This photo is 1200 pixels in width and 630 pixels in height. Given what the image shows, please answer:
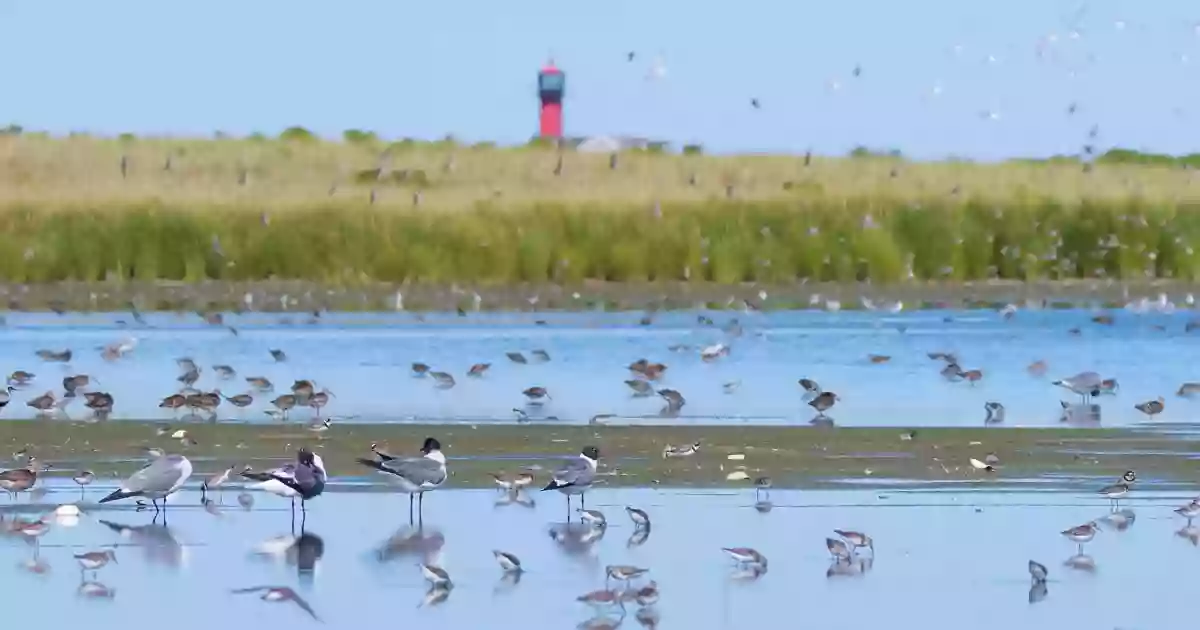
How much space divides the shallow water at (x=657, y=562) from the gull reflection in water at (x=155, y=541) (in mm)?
24

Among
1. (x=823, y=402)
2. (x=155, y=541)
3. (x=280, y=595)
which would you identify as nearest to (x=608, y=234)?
(x=823, y=402)

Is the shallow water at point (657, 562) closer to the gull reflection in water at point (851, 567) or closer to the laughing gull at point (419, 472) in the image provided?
the gull reflection in water at point (851, 567)

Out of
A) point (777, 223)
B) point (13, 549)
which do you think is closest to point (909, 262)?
point (777, 223)

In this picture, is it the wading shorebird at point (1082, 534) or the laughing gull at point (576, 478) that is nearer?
the wading shorebird at point (1082, 534)

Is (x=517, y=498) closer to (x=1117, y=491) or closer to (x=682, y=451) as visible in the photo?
(x=682, y=451)

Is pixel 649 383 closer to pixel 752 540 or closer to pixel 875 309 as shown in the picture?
pixel 752 540

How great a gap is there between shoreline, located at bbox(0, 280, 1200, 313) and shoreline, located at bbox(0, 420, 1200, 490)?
1595 cm

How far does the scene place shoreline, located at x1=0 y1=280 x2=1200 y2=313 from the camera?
36.1 m

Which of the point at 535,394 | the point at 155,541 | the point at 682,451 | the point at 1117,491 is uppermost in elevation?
the point at 1117,491

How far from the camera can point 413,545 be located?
13.1 metres

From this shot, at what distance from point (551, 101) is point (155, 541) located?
77.3 meters

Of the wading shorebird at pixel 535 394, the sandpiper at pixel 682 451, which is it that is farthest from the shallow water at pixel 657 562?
the wading shorebird at pixel 535 394

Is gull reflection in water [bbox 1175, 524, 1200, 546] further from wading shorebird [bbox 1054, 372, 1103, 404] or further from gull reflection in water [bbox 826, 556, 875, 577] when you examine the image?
wading shorebird [bbox 1054, 372, 1103, 404]

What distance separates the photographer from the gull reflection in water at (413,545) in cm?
1273
